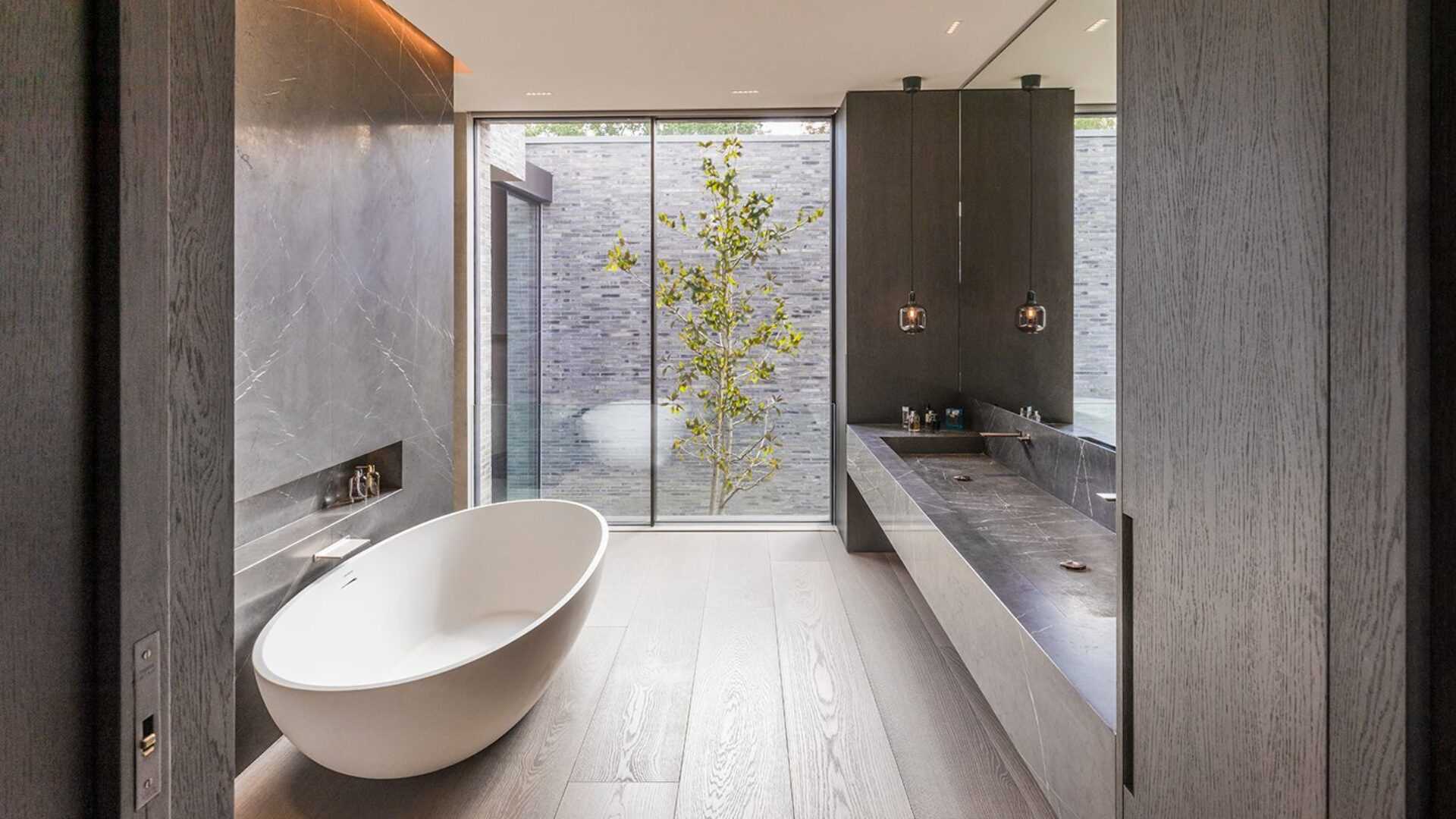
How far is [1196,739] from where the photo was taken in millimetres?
927

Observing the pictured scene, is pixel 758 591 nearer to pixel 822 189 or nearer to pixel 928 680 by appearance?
pixel 928 680

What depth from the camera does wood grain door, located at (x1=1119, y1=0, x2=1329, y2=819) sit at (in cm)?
72

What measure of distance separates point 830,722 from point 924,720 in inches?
12.6

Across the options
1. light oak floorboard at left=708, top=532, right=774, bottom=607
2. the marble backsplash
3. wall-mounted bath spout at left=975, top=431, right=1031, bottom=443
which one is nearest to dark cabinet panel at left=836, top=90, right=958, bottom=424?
the marble backsplash

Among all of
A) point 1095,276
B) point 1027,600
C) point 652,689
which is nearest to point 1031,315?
point 1095,276

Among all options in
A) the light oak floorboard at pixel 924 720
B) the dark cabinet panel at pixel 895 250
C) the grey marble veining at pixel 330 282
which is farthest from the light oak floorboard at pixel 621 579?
the dark cabinet panel at pixel 895 250

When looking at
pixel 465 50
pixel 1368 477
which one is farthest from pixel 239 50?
pixel 1368 477

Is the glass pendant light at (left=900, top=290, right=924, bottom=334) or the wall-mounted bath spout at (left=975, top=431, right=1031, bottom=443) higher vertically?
the glass pendant light at (left=900, top=290, right=924, bottom=334)

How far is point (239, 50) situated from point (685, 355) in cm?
288

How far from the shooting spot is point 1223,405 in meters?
0.87

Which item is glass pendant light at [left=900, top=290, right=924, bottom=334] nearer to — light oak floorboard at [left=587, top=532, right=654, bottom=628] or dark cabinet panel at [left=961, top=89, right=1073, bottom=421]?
dark cabinet panel at [left=961, top=89, right=1073, bottom=421]

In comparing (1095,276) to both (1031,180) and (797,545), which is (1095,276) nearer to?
(1031,180)

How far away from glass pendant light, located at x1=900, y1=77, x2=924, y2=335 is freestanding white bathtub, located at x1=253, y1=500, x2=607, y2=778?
198cm

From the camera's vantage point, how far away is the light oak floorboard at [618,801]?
2021 millimetres
